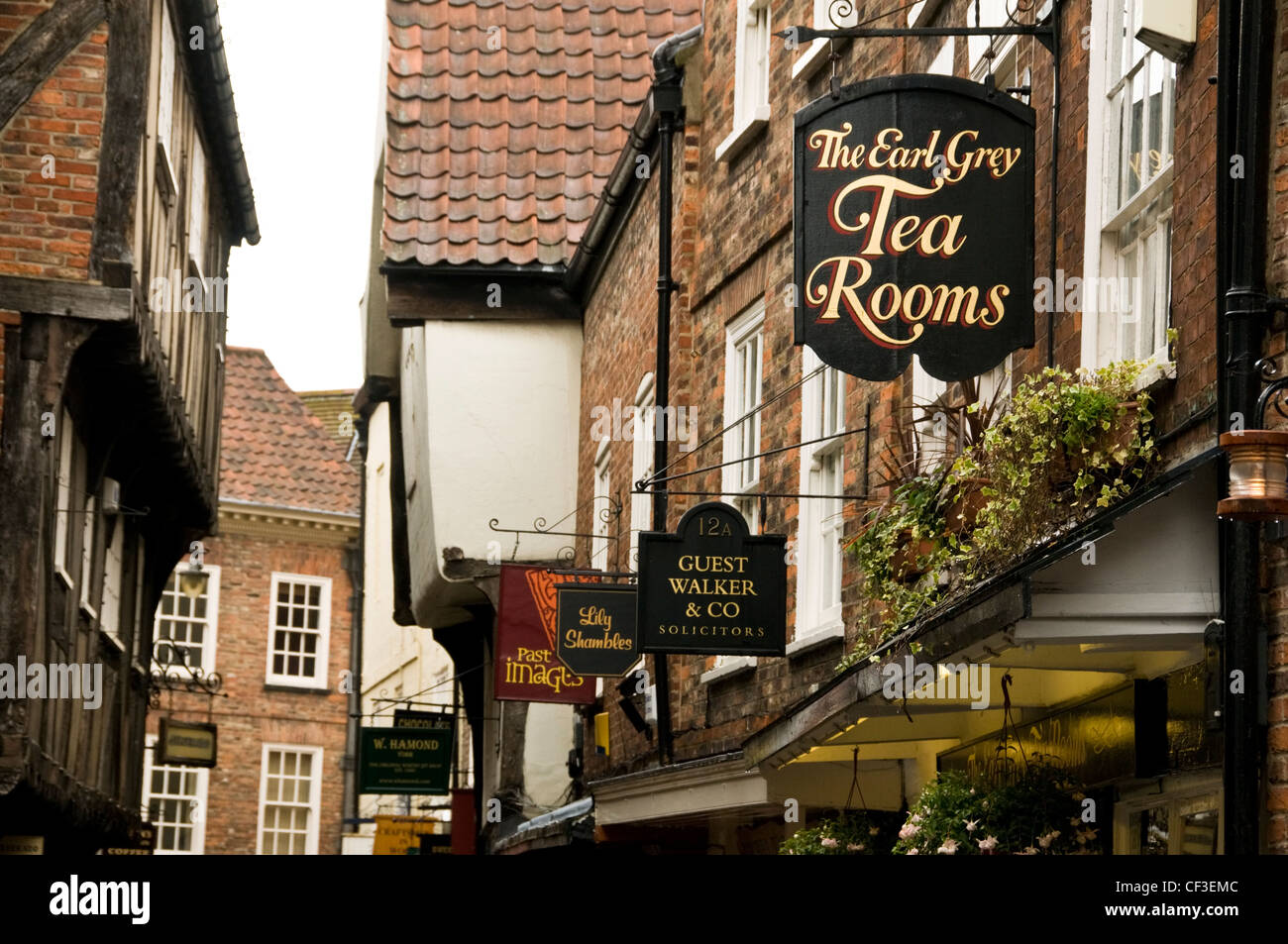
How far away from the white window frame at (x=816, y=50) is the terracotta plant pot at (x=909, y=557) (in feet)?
12.4

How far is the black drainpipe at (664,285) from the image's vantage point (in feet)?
44.4

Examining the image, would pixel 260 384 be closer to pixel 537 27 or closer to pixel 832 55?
pixel 537 27

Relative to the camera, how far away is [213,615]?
116ft

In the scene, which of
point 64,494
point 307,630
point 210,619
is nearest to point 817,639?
point 64,494

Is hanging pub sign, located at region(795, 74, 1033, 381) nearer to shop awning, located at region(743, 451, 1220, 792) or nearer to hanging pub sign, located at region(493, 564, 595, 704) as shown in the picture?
shop awning, located at region(743, 451, 1220, 792)

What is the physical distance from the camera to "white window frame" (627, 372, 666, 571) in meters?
14.7

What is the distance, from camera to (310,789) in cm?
3512

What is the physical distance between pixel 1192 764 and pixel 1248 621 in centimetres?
92

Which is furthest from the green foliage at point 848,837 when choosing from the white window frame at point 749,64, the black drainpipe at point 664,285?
the white window frame at point 749,64

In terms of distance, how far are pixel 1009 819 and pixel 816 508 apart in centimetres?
400

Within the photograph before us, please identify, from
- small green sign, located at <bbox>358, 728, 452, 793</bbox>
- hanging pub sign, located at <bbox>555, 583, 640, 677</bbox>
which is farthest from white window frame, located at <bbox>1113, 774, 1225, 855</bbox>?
small green sign, located at <bbox>358, 728, 452, 793</bbox>

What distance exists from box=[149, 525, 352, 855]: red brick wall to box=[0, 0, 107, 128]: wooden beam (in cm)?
2249

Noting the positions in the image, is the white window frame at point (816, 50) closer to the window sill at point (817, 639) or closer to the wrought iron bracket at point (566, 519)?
the window sill at point (817, 639)

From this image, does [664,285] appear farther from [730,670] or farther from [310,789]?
[310,789]
